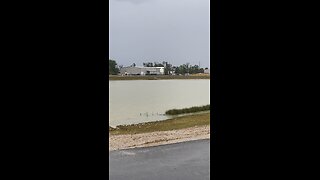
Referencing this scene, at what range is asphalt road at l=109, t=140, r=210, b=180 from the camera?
594cm

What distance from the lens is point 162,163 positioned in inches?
279

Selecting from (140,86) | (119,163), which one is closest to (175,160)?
(119,163)

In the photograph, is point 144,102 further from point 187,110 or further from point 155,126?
point 155,126

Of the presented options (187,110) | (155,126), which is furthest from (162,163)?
(187,110)

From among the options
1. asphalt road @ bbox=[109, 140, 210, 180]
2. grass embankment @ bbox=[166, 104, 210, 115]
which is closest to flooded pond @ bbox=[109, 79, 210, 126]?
grass embankment @ bbox=[166, 104, 210, 115]

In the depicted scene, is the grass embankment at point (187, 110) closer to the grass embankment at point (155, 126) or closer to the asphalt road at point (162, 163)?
the grass embankment at point (155, 126)

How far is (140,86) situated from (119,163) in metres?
27.4

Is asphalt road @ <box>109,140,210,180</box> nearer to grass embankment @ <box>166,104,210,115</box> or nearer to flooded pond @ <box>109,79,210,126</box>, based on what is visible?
flooded pond @ <box>109,79,210,126</box>

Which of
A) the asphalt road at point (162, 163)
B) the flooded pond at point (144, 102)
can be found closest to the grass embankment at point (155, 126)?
the flooded pond at point (144, 102)
